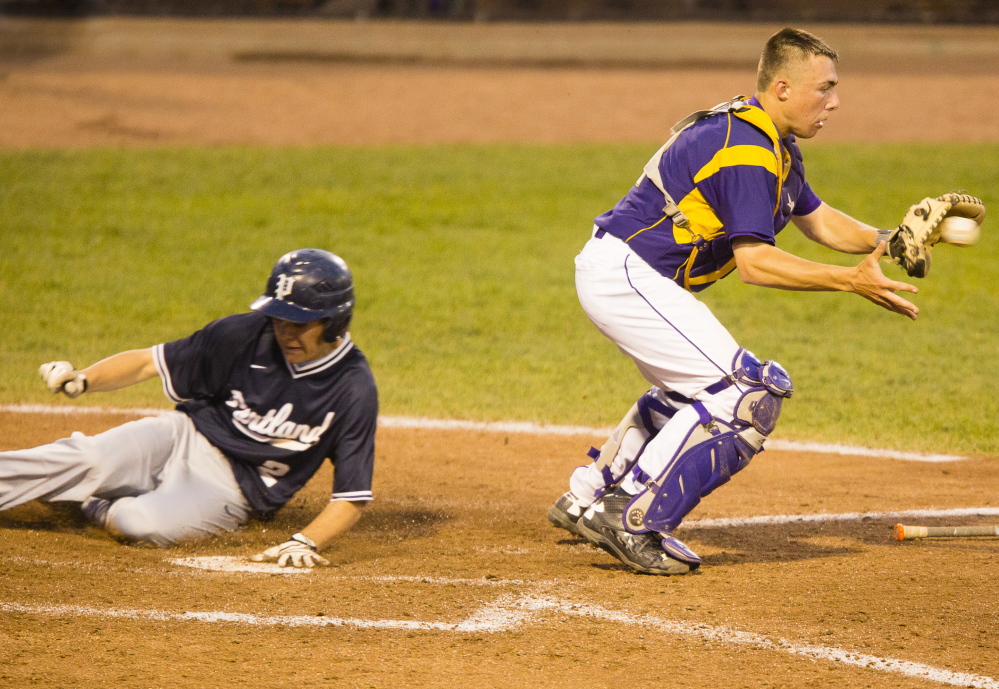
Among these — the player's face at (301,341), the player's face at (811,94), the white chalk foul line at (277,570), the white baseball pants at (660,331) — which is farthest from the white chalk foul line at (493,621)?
the player's face at (811,94)

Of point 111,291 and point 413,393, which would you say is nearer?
point 413,393

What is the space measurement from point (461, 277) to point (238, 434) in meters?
6.38

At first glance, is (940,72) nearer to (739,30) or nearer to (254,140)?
(739,30)

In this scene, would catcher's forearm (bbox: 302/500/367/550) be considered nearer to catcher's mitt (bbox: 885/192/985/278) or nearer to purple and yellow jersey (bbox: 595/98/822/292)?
purple and yellow jersey (bbox: 595/98/822/292)

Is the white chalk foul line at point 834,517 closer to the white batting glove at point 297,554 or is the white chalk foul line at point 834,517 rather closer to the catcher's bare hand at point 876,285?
the catcher's bare hand at point 876,285

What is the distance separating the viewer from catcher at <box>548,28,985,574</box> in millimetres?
4059

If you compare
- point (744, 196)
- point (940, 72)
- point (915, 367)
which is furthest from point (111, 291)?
point (940, 72)

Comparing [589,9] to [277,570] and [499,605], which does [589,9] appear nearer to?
[277,570]

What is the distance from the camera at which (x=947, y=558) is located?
4445mm

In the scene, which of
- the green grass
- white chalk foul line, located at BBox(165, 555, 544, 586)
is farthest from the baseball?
the green grass

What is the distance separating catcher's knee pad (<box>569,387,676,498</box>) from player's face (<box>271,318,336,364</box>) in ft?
3.88

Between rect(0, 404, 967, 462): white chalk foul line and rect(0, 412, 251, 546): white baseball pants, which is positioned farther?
rect(0, 404, 967, 462): white chalk foul line

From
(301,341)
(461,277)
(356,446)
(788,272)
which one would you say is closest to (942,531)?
(788,272)

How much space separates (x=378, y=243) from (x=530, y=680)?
888 centimetres
